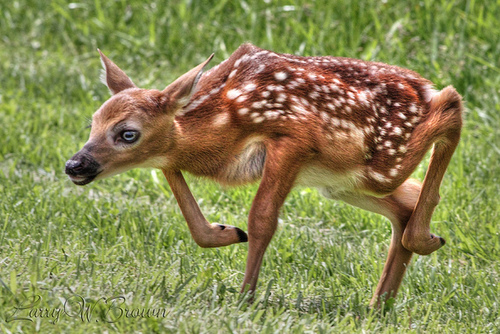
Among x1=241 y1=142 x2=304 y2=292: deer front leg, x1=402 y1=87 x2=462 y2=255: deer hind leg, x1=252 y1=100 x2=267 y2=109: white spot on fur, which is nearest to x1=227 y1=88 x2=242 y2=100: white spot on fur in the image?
x1=252 y1=100 x2=267 y2=109: white spot on fur

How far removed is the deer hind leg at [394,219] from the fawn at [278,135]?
1 centimetres

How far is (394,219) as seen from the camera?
529 cm

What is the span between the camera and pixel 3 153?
23.5 ft

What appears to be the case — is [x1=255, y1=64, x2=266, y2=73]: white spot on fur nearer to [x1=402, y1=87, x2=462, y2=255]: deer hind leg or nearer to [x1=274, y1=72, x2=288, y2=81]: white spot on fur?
[x1=274, y1=72, x2=288, y2=81]: white spot on fur

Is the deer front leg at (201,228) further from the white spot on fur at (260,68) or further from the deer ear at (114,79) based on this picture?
the white spot on fur at (260,68)

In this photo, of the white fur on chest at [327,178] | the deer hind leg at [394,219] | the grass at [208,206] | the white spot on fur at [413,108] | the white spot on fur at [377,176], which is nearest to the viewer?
the grass at [208,206]

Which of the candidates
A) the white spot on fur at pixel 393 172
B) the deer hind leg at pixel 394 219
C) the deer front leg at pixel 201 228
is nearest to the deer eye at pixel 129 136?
the deer front leg at pixel 201 228

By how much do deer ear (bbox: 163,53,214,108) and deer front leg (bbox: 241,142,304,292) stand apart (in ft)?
1.81

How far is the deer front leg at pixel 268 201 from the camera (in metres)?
4.57

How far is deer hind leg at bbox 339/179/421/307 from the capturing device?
5.17 m

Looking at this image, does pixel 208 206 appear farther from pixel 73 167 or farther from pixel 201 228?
pixel 73 167

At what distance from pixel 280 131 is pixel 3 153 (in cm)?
336

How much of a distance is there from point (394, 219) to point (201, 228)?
127cm

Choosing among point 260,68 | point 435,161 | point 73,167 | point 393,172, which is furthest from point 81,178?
point 435,161
